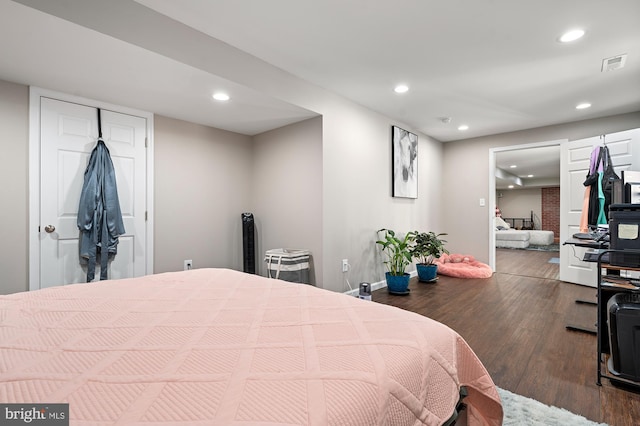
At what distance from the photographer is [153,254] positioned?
3.28m

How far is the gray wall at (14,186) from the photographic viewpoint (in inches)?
95.7

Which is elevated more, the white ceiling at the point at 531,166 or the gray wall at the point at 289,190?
the white ceiling at the point at 531,166

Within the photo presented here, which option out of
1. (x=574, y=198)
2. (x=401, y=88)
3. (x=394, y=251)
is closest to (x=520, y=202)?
(x=574, y=198)

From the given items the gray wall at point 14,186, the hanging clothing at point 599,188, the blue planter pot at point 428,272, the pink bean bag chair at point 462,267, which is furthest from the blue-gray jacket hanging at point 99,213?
the hanging clothing at point 599,188

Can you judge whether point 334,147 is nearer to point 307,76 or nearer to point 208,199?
point 307,76

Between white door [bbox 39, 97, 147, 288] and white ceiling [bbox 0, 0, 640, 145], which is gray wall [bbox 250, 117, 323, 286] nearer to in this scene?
white ceiling [bbox 0, 0, 640, 145]

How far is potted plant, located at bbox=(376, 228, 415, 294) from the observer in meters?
3.89

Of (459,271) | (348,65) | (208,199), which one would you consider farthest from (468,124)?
(208,199)

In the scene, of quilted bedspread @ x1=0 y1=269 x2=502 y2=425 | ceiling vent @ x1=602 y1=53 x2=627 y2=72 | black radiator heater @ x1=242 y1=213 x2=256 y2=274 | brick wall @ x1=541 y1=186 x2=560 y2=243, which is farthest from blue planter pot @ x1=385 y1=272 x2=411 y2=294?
brick wall @ x1=541 y1=186 x2=560 y2=243

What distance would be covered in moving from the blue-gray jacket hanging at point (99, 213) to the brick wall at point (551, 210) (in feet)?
44.6

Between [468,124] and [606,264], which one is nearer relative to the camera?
[606,264]

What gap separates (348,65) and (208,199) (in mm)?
2256

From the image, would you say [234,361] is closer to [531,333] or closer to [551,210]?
[531,333]

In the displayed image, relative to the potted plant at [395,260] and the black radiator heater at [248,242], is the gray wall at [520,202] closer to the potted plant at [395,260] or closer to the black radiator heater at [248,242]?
the potted plant at [395,260]
